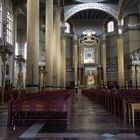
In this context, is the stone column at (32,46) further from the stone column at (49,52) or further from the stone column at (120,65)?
the stone column at (120,65)

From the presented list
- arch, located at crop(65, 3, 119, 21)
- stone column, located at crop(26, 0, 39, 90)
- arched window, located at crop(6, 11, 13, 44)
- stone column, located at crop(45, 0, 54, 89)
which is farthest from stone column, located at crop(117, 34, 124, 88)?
stone column, located at crop(26, 0, 39, 90)

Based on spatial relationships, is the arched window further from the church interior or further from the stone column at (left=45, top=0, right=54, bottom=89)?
the stone column at (left=45, top=0, right=54, bottom=89)

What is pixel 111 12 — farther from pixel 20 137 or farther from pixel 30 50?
pixel 20 137

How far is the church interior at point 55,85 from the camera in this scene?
695 centimetres

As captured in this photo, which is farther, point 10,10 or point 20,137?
point 10,10

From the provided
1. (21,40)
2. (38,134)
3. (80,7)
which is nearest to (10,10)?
(21,40)

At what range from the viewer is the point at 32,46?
615 inches

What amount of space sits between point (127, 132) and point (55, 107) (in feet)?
7.71

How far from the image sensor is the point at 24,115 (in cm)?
856

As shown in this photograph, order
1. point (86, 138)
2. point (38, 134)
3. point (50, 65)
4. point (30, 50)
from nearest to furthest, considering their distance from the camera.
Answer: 1. point (86, 138)
2. point (38, 134)
3. point (30, 50)
4. point (50, 65)

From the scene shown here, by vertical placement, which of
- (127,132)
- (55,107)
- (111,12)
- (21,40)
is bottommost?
(127,132)

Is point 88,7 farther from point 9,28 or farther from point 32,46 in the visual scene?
point 32,46

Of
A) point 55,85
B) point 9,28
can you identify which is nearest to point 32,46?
point 55,85

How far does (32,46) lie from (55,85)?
1421 centimetres
